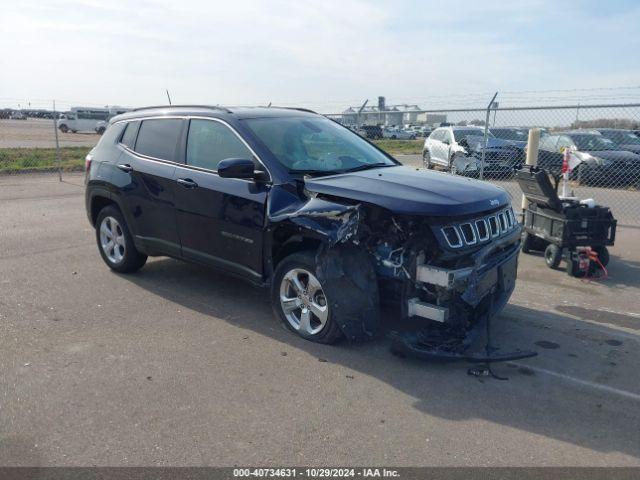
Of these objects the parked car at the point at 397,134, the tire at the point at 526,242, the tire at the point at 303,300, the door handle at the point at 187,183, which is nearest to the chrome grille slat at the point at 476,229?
the tire at the point at 303,300

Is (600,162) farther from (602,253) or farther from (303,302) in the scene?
(303,302)

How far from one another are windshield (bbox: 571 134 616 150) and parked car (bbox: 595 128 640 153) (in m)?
0.11

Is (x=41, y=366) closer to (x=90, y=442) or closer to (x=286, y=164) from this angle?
(x=90, y=442)

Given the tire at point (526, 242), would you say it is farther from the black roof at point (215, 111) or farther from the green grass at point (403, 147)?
the green grass at point (403, 147)

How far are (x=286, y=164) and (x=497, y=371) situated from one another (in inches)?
94.7

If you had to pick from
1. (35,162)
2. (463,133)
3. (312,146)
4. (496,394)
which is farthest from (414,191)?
(35,162)

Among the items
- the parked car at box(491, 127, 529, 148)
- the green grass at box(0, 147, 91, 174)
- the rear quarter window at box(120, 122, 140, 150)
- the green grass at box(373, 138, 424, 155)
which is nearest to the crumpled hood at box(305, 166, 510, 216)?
the rear quarter window at box(120, 122, 140, 150)

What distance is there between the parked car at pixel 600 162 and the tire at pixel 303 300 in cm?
1051

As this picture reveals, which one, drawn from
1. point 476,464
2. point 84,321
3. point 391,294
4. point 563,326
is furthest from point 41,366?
point 563,326

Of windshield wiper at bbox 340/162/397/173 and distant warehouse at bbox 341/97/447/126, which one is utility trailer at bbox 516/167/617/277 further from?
distant warehouse at bbox 341/97/447/126

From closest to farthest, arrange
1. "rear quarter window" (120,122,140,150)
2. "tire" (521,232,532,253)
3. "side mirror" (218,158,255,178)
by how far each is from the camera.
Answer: "side mirror" (218,158,255,178) < "rear quarter window" (120,122,140,150) < "tire" (521,232,532,253)

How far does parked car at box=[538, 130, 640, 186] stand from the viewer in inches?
553

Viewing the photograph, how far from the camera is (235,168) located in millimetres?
4906

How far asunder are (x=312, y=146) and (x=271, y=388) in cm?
245
